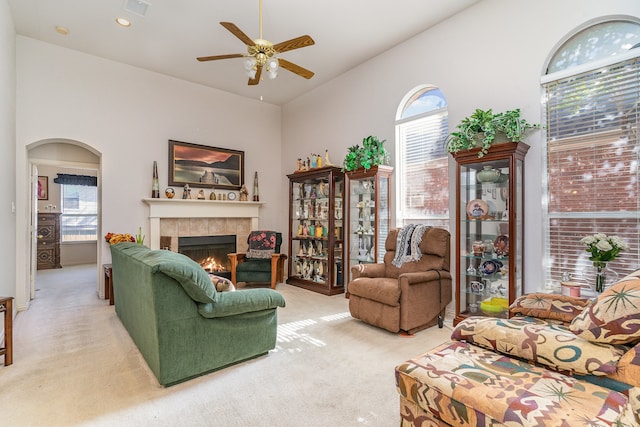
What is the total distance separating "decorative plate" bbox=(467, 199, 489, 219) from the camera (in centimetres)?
330

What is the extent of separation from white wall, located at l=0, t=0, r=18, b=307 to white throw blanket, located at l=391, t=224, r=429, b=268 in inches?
159

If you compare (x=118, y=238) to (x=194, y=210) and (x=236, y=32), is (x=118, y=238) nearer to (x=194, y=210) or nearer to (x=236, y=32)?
(x=194, y=210)

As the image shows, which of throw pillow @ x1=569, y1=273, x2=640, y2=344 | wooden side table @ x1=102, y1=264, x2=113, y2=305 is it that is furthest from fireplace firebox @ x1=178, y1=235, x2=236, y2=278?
throw pillow @ x1=569, y1=273, x2=640, y2=344

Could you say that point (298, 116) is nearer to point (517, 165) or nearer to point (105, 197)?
point (105, 197)

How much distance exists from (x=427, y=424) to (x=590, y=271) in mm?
2431

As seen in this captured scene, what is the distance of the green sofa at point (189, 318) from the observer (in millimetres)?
2135

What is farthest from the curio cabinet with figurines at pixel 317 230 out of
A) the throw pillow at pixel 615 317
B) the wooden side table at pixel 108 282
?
the throw pillow at pixel 615 317

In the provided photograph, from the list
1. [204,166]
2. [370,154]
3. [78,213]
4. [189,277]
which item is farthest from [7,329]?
[78,213]

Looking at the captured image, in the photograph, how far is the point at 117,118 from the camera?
15.9 ft

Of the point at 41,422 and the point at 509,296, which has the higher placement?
the point at 509,296

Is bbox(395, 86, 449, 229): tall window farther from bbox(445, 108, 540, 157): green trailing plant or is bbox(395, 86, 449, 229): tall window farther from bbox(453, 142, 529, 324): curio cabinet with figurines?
bbox(445, 108, 540, 157): green trailing plant

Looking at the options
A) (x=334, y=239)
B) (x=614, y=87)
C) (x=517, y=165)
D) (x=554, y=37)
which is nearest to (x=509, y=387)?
(x=517, y=165)

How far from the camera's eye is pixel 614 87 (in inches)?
107

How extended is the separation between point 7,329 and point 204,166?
361 centimetres
